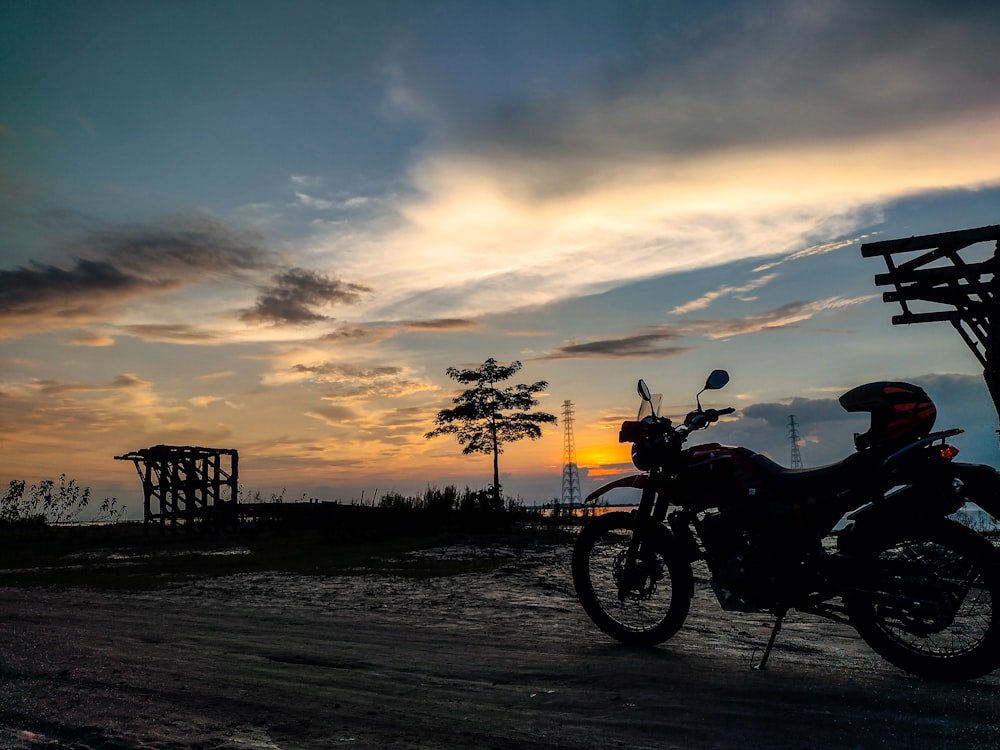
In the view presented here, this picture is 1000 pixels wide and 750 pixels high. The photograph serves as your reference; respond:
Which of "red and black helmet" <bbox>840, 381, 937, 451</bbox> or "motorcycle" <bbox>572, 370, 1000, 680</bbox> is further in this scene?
"red and black helmet" <bbox>840, 381, 937, 451</bbox>

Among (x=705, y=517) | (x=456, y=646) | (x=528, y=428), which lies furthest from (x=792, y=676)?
(x=528, y=428)

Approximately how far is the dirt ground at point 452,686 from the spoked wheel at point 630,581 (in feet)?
0.59

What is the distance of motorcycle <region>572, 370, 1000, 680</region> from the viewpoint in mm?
5199

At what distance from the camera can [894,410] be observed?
548cm

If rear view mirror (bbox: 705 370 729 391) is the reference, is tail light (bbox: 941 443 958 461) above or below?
below

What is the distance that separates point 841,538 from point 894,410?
0.87 m

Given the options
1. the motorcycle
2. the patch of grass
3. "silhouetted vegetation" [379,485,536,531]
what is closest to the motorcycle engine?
the motorcycle

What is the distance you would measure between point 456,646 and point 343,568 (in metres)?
7.38

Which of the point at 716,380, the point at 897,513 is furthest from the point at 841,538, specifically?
the point at 716,380

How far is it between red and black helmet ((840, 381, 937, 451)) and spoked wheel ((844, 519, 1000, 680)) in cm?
58

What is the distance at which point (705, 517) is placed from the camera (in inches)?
243

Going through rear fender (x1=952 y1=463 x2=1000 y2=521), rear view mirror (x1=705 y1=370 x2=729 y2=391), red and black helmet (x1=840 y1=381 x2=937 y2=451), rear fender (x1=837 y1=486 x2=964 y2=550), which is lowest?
rear fender (x1=837 y1=486 x2=964 y2=550)

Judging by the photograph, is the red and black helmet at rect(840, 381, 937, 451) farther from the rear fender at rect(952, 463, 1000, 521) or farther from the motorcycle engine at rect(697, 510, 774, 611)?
the motorcycle engine at rect(697, 510, 774, 611)

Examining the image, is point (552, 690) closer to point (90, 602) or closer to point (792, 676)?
point (792, 676)
